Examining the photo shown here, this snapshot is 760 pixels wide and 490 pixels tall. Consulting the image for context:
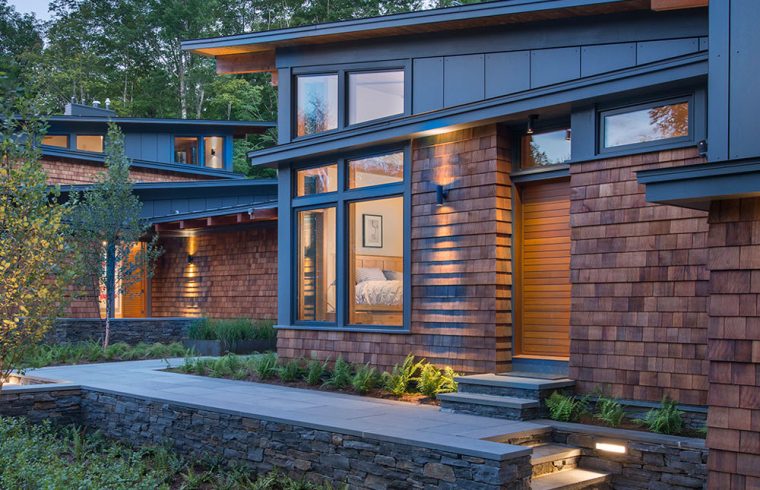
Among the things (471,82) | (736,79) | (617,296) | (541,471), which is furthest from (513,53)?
(541,471)

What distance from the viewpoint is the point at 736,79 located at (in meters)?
4.55

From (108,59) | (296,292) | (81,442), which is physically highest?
(108,59)

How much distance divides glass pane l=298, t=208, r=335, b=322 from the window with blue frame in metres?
0.01

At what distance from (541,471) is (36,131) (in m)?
5.72

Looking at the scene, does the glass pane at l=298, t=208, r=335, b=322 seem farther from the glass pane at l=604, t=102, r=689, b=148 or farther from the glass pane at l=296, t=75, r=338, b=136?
the glass pane at l=604, t=102, r=689, b=148

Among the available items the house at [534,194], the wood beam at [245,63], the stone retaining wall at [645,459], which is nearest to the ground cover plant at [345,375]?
the house at [534,194]

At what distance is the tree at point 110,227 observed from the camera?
48.4 feet

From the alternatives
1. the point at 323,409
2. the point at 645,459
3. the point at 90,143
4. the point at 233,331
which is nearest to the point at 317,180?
the point at 323,409

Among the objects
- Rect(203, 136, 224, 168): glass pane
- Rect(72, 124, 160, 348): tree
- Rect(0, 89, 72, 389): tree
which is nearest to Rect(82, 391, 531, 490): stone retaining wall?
Rect(0, 89, 72, 389): tree

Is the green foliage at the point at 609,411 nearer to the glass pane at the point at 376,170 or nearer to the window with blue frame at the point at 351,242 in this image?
the window with blue frame at the point at 351,242

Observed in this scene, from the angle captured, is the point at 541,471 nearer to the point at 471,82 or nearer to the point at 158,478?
the point at 158,478

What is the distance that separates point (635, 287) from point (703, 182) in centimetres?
A: 220

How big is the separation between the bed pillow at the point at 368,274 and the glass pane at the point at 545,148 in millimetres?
2326

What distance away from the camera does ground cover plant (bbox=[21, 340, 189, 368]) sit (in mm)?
13188
